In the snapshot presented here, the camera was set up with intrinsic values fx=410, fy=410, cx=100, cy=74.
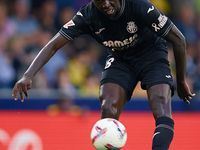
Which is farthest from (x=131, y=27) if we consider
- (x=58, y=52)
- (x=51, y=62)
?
(x=58, y=52)

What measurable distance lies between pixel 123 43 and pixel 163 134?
117cm

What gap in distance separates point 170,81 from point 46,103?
14.8ft

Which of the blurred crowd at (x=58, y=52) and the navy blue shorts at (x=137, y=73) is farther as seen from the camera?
the blurred crowd at (x=58, y=52)

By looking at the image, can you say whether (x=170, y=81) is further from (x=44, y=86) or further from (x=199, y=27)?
(x=199, y=27)

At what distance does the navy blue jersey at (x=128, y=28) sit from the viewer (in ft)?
14.5

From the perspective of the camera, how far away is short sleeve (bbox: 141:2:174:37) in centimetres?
438

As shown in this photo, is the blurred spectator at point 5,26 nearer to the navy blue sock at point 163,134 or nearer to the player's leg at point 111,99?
the player's leg at point 111,99

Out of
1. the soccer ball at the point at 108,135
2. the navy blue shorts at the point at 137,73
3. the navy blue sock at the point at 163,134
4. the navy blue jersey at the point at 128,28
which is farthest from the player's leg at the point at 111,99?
the navy blue sock at the point at 163,134

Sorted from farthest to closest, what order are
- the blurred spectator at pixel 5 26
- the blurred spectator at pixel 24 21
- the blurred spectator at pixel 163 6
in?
the blurred spectator at pixel 163 6, the blurred spectator at pixel 24 21, the blurred spectator at pixel 5 26

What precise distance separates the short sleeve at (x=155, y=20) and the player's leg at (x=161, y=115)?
0.61 meters

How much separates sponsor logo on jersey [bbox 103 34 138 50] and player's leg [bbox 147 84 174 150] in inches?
22.5

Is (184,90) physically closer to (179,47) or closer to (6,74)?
(179,47)

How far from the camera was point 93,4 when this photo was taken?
4.65 m

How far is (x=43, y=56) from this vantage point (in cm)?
456
